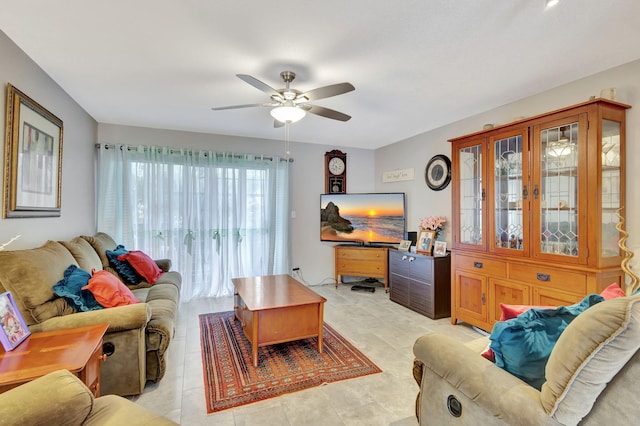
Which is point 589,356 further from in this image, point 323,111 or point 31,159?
point 31,159

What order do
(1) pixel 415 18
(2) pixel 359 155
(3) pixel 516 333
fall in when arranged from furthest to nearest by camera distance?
(2) pixel 359 155, (1) pixel 415 18, (3) pixel 516 333

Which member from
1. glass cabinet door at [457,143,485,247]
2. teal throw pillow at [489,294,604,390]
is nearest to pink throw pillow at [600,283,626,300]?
teal throw pillow at [489,294,604,390]

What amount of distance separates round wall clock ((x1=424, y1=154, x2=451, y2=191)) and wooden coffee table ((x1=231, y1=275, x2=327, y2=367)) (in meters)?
2.39

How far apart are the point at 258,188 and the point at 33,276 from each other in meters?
3.01

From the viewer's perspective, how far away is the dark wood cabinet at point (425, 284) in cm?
360

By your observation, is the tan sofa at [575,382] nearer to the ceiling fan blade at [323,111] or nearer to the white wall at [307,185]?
the ceiling fan blade at [323,111]

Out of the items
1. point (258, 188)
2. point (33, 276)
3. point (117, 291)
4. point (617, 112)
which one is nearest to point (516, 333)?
point (617, 112)

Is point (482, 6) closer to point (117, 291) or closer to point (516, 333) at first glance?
point (516, 333)

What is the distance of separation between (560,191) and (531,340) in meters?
1.85

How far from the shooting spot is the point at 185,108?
3398 mm

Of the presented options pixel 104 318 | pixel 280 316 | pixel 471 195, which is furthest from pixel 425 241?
pixel 104 318

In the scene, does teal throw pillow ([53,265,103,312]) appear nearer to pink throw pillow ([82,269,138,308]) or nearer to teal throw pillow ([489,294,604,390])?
pink throw pillow ([82,269,138,308])

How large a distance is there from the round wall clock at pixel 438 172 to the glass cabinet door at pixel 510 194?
973mm

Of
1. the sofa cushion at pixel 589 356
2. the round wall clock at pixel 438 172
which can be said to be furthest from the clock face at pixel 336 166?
the sofa cushion at pixel 589 356
